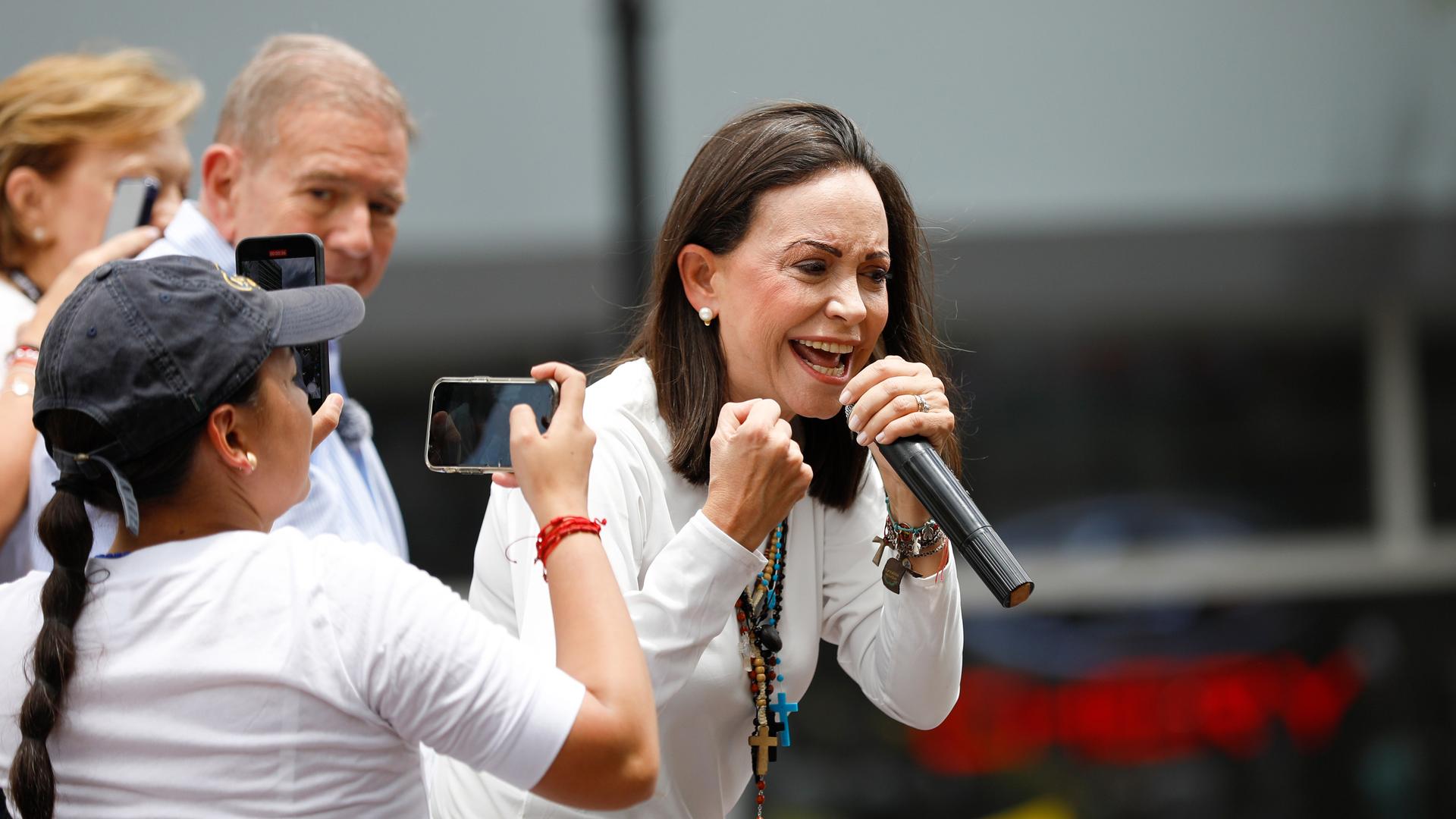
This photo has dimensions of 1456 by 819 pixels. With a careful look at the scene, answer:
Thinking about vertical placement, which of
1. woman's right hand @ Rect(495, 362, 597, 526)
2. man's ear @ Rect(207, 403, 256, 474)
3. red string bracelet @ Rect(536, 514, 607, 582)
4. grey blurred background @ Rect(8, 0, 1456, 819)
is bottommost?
grey blurred background @ Rect(8, 0, 1456, 819)

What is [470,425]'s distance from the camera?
1.96 m

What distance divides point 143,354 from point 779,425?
84cm

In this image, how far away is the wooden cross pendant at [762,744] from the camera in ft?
7.44

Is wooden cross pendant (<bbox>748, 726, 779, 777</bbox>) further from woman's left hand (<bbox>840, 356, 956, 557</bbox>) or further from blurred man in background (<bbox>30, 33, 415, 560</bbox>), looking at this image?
blurred man in background (<bbox>30, 33, 415, 560</bbox>)

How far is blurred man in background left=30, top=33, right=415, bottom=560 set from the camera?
9.46ft

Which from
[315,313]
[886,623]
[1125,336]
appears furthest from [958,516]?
[1125,336]

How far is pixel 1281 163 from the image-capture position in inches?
265

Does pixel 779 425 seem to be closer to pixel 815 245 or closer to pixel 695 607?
pixel 695 607

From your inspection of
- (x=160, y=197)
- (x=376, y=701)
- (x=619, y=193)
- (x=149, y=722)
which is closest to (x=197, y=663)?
(x=149, y=722)

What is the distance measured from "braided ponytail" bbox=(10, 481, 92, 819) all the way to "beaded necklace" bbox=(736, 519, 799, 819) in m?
1.00

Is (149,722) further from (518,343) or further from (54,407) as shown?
(518,343)

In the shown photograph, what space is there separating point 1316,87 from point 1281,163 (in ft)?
1.43

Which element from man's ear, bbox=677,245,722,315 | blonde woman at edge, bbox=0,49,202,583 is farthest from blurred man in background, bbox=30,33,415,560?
man's ear, bbox=677,245,722,315

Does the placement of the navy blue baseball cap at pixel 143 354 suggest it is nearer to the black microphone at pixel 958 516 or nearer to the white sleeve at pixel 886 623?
the black microphone at pixel 958 516
